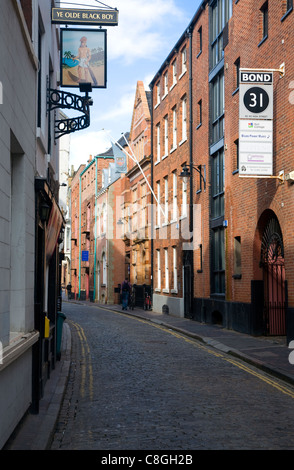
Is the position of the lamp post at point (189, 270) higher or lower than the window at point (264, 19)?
lower

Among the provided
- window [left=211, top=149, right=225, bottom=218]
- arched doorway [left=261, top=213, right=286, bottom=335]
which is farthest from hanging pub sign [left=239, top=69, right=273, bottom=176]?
window [left=211, top=149, right=225, bottom=218]

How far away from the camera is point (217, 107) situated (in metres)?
24.4

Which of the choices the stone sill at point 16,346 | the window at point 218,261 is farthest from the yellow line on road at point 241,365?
the stone sill at point 16,346

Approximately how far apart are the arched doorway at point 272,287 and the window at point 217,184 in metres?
4.42

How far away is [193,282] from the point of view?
2738cm

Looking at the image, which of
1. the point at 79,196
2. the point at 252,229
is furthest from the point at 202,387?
the point at 79,196

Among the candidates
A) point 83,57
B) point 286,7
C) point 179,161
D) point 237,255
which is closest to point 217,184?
point 237,255

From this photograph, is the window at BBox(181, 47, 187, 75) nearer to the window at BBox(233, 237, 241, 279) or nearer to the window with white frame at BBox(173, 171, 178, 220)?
the window with white frame at BBox(173, 171, 178, 220)

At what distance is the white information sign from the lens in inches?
654

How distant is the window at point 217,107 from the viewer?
23.7 meters

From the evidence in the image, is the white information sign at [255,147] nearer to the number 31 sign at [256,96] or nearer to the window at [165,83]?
the number 31 sign at [256,96]

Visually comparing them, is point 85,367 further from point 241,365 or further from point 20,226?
point 20,226

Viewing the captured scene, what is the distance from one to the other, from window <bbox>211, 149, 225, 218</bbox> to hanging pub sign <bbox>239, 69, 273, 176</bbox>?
6.48m

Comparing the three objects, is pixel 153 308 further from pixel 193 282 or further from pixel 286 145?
pixel 286 145
